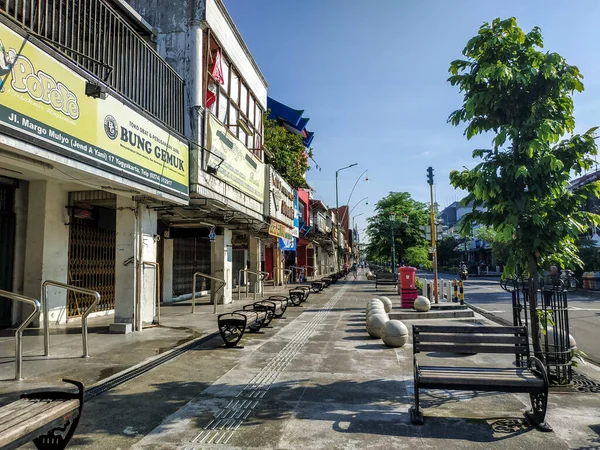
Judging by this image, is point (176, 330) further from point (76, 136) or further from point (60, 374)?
point (76, 136)

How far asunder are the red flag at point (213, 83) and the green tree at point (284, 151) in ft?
32.8

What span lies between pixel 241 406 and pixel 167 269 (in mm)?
13475

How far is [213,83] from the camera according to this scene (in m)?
12.9

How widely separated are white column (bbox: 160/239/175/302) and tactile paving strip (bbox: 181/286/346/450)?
404 inches

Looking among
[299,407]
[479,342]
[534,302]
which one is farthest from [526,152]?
[299,407]

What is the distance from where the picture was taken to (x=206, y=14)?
460 inches

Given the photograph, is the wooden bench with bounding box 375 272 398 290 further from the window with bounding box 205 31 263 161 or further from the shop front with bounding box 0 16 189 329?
the shop front with bounding box 0 16 189 329

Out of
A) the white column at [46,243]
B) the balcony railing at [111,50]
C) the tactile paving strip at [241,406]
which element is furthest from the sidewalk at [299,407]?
the balcony railing at [111,50]

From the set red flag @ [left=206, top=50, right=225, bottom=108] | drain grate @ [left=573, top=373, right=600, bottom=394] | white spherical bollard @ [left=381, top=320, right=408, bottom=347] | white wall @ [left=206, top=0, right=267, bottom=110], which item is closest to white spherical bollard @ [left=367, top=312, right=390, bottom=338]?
white spherical bollard @ [left=381, top=320, right=408, bottom=347]

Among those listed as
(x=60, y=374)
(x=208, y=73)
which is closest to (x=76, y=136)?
(x=60, y=374)

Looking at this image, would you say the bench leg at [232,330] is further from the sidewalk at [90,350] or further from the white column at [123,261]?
the white column at [123,261]

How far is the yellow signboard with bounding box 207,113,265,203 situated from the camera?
1203 cm

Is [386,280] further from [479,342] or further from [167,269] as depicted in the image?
→ [479,342]

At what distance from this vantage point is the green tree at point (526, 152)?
592cm
